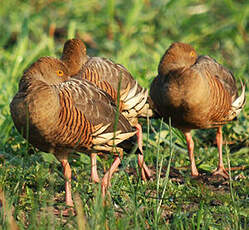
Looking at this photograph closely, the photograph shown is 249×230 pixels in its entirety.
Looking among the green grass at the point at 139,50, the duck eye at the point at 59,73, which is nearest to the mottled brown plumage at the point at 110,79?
the green grass at the point at 139,50

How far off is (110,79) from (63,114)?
1261mm

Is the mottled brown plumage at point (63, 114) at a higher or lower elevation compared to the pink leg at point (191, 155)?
higher

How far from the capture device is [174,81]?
607 cm

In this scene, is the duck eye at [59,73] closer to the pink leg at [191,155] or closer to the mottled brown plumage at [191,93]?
the mottled brown plumage at [191,93]

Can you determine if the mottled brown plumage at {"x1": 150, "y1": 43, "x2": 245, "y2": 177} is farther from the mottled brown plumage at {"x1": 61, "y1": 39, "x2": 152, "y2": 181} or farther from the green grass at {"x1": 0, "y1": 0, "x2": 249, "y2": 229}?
the green grass at {"x1": 0, "y1": 0, "x2": 249, "y2": 229}

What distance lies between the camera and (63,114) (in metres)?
5.01

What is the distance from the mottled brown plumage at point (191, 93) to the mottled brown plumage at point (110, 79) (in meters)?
0.20

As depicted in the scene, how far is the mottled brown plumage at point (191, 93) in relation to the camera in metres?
6.04

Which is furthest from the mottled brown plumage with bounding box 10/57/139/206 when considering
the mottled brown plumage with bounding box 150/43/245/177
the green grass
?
the mottled brown plumage with bounding box 150/43/245/177

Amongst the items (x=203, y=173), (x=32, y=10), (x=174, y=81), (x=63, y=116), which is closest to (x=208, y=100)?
(x=174, y=81)

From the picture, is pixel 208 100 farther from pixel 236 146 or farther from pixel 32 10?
pixel 32 10

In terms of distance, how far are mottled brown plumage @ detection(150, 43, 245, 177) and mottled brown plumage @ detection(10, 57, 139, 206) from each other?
2.42 ft

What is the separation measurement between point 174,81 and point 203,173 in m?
1.23

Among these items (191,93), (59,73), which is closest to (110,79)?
(191,93)
